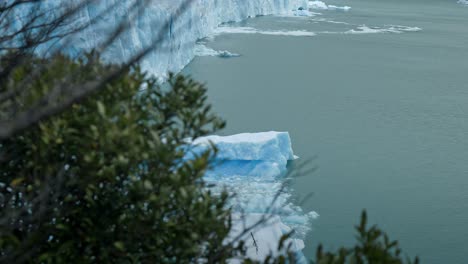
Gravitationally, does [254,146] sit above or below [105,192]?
below

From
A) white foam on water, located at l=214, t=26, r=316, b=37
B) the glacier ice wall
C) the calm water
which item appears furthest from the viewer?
white foam on water, located at l=214, t=26, r=316, b=37

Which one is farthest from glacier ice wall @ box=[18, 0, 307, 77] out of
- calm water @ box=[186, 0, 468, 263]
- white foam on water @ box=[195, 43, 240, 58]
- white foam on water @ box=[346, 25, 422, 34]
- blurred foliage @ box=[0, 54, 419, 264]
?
white foam on water @ box=[346, 25, 422, 34]

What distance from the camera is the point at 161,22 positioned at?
1385cm

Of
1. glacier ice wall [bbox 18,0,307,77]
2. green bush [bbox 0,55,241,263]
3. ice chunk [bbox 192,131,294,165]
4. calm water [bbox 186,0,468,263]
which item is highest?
green bush [bbox 0,55,241,263]

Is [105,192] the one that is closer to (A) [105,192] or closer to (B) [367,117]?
(A) [105,192]

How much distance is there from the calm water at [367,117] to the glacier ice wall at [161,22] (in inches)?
38.7

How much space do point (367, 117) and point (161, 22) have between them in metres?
5.79

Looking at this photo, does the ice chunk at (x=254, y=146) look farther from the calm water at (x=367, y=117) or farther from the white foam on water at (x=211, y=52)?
the white foam on water at (x=211, y=52)

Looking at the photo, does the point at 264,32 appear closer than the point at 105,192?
No

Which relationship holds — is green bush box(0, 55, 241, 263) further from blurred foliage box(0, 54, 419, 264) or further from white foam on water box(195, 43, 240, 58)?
white foam on water box(195, 43, 240, 58)

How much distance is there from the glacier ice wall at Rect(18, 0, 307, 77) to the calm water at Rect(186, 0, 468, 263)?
38.7 inches

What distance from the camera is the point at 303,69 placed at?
1955 centimetres

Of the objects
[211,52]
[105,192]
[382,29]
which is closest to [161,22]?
[211,52]

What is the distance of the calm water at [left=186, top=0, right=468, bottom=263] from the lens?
967 centimetres
